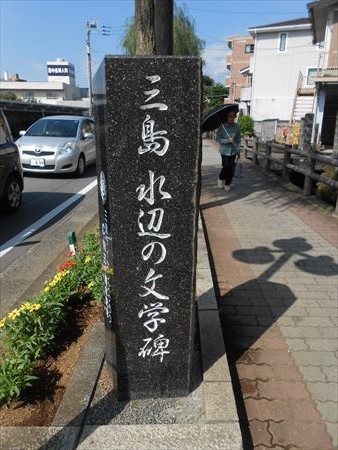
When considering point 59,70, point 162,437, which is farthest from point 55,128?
point 59,70

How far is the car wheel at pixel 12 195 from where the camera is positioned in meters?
6.96

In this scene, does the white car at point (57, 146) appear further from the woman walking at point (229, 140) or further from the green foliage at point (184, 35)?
the green foliage at point (184, 35)

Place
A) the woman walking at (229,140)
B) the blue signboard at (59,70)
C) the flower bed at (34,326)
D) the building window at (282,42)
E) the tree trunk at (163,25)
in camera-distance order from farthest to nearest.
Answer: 1. the blue signboard at (59,70)
2. the building window at (282,42)
3. the woman walking at (229,140)
4. the tree trunk at (163,25)
5. the flower bed at (34,326)

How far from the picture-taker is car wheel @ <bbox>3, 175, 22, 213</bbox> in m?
6.96

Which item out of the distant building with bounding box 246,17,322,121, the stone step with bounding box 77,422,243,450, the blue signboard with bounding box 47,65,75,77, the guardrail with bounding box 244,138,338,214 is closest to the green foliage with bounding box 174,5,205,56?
the distant building with bounding box 246,17,322,121

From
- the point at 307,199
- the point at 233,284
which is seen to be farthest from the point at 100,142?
the point at 307,199

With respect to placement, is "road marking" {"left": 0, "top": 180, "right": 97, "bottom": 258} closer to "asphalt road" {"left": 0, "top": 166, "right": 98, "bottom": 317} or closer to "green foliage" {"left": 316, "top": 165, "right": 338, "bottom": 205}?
"asphalt road" {"left": 0, "top": 166, "right": 98, "bottom": 317}

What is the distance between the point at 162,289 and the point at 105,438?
0.84m

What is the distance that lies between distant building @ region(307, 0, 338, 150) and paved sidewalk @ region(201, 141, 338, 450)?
16225mm

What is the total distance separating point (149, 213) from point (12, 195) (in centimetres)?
576

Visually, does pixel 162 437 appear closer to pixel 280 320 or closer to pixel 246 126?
pixel 280 320

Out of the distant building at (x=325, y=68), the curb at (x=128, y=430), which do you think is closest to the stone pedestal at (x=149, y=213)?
the curb at (x=128, y=430)

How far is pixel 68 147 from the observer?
11.0 meters

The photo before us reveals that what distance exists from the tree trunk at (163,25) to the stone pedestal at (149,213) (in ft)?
14.2
